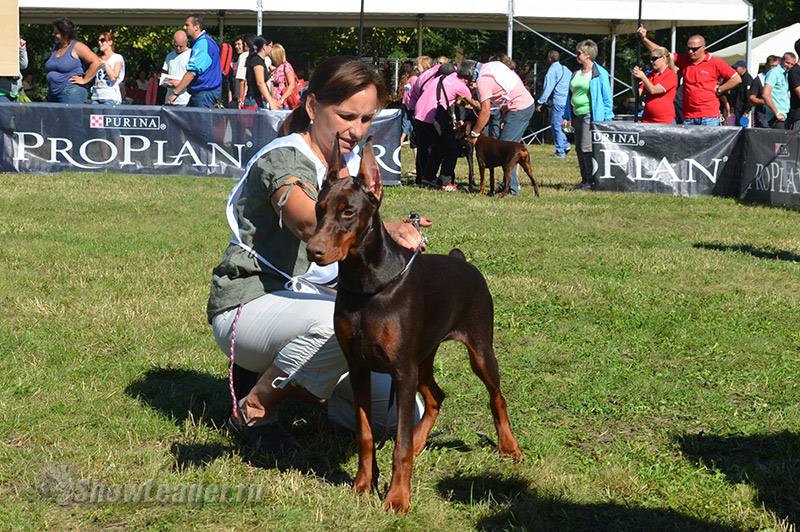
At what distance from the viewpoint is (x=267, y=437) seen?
171 inches

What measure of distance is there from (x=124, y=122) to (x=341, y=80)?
11680mm

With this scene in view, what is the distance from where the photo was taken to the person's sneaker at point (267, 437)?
4336mm

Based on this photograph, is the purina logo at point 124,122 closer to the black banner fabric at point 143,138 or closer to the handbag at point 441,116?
the black banner fabric at point 143,138

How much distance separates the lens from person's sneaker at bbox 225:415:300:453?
434 centimetres

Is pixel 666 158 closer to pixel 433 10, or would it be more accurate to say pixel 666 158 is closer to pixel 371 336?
pixel 433 10

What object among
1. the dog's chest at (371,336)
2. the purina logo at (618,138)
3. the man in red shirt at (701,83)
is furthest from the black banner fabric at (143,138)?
the dog's chest at (371,336)

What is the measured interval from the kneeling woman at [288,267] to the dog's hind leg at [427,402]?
22cm

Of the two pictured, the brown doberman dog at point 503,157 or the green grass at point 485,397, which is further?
the brown doberman dog at point 503,157

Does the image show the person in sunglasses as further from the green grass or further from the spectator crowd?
the green grass

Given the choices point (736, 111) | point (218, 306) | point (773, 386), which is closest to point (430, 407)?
point (218, 306)

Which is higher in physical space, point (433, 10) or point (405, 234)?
point (433, 10)

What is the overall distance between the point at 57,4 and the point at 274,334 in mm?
22191

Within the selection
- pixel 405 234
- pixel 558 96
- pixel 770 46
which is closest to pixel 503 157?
pixel 558 96

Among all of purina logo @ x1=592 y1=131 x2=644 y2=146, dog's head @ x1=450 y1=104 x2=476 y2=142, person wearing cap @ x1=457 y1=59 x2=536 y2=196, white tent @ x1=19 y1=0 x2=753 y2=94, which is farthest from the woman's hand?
white tent @ x1=19 y1=0 x2=753 y2=94
